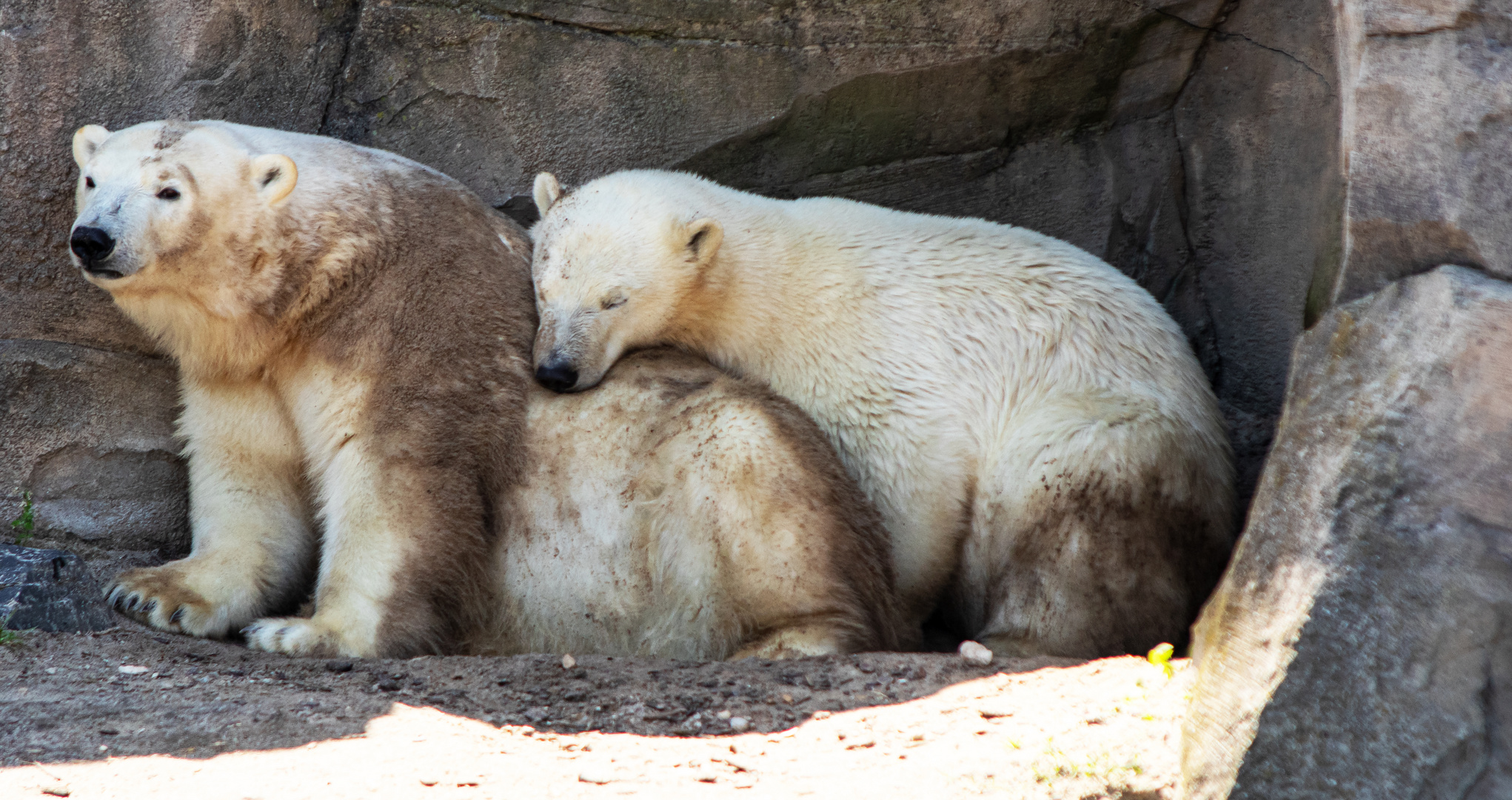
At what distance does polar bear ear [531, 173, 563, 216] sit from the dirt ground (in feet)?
5.94

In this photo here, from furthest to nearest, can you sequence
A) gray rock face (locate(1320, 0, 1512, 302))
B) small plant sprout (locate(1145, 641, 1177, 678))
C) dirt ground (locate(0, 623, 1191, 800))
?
small plant sprout (locate(1145, 641, 1177, 678))
dirt ground (locate(0, 623, 1191, 800))
gray rock face (locate(1320, 0, 1512, 302))

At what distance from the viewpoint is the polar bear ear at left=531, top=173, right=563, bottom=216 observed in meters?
4.68

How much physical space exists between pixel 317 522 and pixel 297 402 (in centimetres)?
46

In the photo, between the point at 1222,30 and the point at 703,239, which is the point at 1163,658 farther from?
the point at 1222,30

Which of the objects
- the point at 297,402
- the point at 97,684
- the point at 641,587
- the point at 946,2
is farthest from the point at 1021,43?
the point at 97,684

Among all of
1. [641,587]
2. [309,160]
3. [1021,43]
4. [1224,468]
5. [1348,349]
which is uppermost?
[1021,43]

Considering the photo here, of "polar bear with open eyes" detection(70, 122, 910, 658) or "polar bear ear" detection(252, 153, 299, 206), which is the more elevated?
"polar bear ear" detection(252, 153, 299, 206)

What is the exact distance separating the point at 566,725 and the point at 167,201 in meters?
2.10

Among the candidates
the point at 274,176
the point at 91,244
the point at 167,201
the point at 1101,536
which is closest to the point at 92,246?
the point at 91,244

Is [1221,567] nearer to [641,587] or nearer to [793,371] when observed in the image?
[793,371]

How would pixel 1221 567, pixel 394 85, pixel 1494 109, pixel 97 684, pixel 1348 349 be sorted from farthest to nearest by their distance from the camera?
pixel 394 85 → pixel 1221 567 → pixel 97 684 → pixel 1348 349 → pixel 1494 109

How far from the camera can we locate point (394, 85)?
4.95 m

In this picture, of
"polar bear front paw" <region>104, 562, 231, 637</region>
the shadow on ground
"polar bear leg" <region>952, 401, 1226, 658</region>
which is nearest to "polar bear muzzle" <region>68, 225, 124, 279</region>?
"polar bear front paw" <region>104, 562, 231, 637</region>

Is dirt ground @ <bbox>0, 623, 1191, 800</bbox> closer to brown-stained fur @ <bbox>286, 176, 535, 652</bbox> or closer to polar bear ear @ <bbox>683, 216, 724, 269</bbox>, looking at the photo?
brown-stained fur @ <bbox>286, 176, 535, 652</bbox>
